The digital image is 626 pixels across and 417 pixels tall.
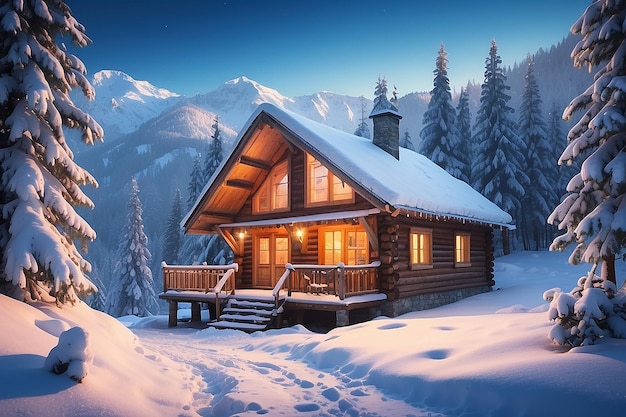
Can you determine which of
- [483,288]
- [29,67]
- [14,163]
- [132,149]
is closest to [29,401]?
[14,163]

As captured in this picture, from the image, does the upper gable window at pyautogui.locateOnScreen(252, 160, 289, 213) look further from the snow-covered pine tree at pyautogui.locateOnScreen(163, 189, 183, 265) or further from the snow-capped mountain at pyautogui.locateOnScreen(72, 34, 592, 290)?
the snow-capped mountain at pyautogui.locateOnScreen(72, 34, 592, 290)

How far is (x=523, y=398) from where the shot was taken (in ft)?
15.6

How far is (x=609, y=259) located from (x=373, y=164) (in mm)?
9426

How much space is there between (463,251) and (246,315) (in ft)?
35.3

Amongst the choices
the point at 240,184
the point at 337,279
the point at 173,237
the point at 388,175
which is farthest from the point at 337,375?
the point at 173,237

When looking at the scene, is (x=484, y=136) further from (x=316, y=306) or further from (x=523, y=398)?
(x=523, y=398)

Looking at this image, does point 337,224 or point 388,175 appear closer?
point 388,175

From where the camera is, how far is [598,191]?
723 cm

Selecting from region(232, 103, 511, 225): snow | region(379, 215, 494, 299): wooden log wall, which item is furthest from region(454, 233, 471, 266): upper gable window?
region(232, 103, 511, 225): snow

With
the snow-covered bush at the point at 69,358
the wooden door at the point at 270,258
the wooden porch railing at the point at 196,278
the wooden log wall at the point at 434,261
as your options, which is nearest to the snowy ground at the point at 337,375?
the snow-covered bush at the point at 69,358

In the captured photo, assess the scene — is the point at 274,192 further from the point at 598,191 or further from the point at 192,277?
the point at 598,191

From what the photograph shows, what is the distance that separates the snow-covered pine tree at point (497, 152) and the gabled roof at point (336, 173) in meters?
14.0

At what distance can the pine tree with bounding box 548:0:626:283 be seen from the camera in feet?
21.9

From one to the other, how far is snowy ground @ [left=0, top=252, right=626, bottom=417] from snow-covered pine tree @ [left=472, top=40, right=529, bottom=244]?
1096 inches
